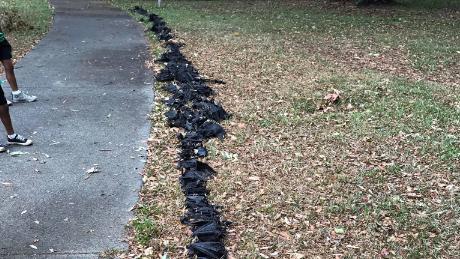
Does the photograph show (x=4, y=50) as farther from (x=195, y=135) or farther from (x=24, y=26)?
(x=24, y=26)

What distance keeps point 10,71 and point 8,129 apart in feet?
4.95

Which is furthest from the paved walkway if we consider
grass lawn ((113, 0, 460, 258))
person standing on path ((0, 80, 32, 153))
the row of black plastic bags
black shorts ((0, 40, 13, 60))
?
black shorts ((0, 40, 13, 60))

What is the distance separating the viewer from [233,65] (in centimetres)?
954

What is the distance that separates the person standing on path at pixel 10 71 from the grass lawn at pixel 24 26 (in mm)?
3042

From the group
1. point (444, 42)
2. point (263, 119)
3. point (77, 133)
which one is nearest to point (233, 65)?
point (263, 119)

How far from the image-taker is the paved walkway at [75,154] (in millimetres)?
3965

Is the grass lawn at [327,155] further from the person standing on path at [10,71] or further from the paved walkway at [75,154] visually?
the person standing on path at [10,71]

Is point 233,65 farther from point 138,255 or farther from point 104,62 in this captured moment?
point 138,255

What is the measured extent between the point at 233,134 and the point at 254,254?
8.21 ft

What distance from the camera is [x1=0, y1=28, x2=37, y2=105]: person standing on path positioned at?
6.46 metres

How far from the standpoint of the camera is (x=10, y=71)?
672cm

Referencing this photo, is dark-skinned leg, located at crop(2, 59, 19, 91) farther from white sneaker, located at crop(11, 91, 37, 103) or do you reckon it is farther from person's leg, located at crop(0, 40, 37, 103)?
white sneaker, located at crop(11, 91, 37, 103)

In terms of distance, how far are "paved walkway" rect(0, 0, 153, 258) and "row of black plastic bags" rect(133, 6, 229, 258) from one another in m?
0.42

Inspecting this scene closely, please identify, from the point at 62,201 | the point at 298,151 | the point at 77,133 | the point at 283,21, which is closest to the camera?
the point at 62,201
